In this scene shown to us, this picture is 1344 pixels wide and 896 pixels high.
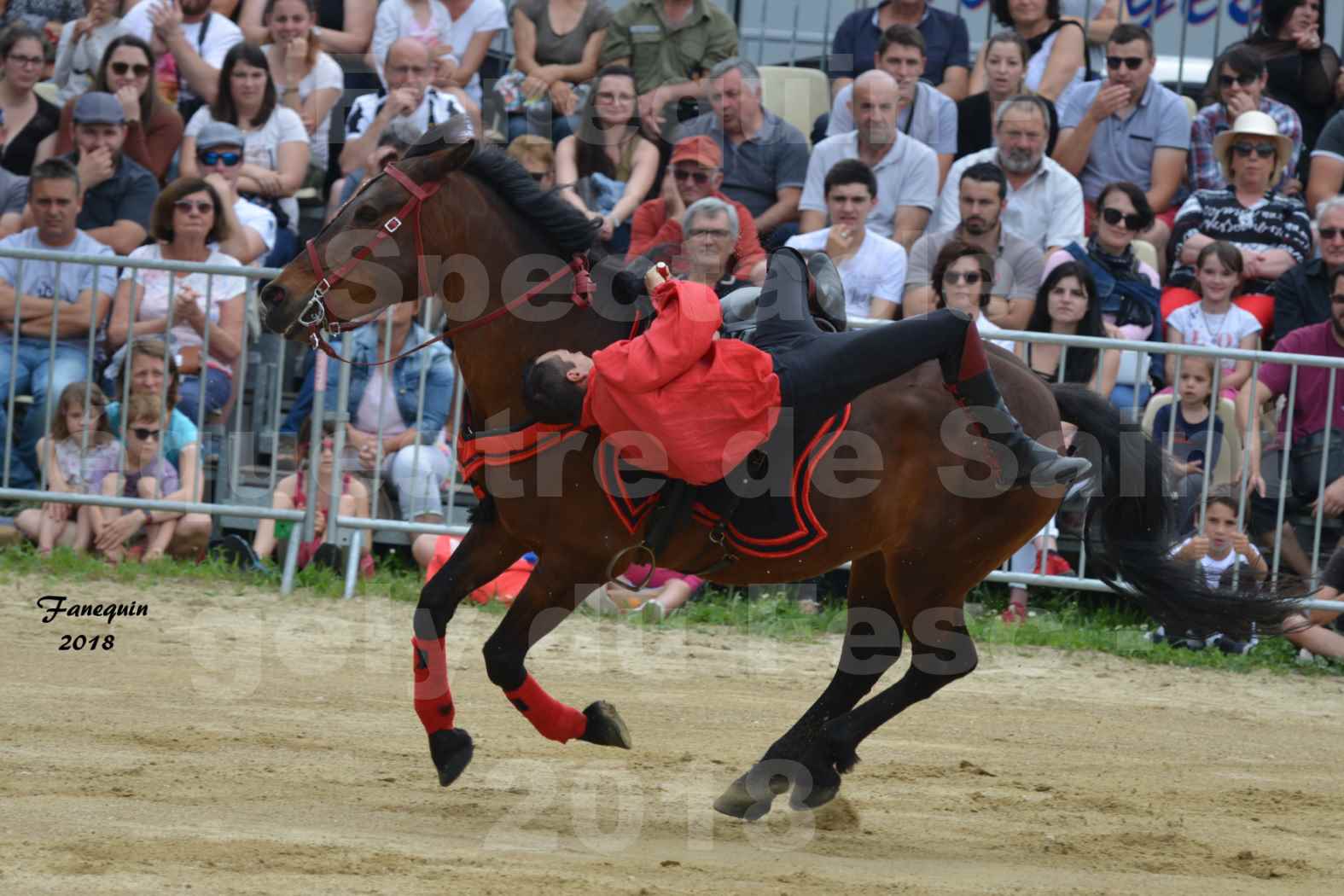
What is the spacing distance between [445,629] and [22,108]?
23.6 ft

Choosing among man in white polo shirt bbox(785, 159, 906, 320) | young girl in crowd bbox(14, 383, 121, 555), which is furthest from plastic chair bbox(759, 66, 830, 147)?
young girl in crowd bbox(14, 383, 121, 555)

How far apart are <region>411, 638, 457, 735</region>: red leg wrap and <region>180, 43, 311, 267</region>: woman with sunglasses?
571cm

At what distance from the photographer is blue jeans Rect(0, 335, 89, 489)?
28.8 ft

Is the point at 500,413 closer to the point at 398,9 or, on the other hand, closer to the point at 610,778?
the point at 610,778

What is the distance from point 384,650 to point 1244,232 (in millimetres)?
5695

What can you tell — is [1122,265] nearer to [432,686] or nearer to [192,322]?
[192,322]

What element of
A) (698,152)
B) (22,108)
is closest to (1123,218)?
(698,152)

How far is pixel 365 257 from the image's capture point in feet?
17.0

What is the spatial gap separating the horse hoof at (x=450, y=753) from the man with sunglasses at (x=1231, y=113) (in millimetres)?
6914

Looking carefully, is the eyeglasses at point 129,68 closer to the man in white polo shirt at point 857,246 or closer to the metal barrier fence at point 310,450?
the metal barrier fence at point 310,450

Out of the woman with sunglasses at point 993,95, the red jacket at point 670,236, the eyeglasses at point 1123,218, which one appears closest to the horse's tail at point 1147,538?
the red jacket at point 670,236

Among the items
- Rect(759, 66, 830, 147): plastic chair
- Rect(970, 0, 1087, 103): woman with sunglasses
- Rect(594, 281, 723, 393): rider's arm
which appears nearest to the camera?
Rect(594, 281, 723, 393): rider's arm

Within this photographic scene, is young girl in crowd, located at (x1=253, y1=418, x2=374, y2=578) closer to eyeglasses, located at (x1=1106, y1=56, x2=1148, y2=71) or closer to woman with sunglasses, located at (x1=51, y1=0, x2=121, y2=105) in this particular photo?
woman with sunglasses, located at (x1=51, y1=0, x2=121, y2=105)

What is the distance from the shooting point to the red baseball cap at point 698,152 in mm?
9156
